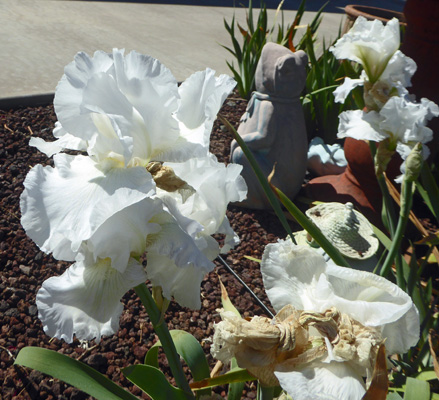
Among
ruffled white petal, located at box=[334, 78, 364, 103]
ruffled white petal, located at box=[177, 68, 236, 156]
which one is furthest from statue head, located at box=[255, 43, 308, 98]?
ruffled white petal, located at box=[177, 68, 236, 156]

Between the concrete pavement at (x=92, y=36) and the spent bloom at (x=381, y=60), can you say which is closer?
the spent bloom at (x=381, y=60)

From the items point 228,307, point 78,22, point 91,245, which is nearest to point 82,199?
point 91,245

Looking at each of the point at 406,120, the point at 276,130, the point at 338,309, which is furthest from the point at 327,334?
the point at 276,130

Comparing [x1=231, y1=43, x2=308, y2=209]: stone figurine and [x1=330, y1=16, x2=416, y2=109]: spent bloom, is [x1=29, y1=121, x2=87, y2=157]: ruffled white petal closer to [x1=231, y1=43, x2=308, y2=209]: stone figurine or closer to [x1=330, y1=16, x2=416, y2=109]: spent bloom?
[x1=330, y1=16, x2=416, y2=109]: spent bloom

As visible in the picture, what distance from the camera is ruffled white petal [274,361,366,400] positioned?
0.50m

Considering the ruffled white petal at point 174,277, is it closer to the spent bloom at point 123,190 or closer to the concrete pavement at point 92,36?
the spent bloom at point 123,190

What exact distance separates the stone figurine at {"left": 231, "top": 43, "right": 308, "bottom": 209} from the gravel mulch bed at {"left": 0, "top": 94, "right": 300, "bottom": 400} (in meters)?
0.19

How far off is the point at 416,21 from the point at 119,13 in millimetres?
4310

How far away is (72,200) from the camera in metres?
0.55

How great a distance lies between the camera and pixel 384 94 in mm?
1240

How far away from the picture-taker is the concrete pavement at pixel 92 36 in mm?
3521

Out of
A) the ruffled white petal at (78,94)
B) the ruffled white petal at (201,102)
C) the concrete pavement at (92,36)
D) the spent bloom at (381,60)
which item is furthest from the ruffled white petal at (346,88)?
the concrete pavement at (92,36)

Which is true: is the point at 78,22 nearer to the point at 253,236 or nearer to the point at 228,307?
the point at 253,236

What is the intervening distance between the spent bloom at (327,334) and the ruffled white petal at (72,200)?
184 millimetres
